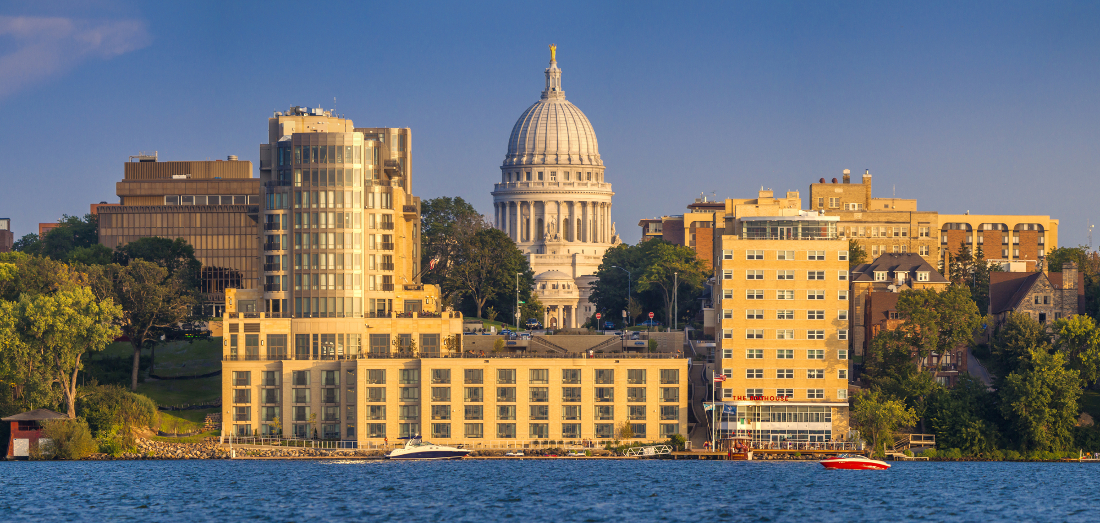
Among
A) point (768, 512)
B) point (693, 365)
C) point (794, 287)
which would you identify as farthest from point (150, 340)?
point (768, 512)

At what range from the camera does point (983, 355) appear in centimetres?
17188

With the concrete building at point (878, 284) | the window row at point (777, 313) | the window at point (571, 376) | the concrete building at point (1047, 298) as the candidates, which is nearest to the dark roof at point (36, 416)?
the window at point (571, 376)

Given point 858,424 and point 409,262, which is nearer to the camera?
point 858,424

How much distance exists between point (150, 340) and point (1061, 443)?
89.1m

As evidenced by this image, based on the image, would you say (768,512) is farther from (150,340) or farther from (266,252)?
(150,340)

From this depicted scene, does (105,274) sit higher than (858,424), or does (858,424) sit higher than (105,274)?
(105,274)

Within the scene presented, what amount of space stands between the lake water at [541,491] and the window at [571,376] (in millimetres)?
9850

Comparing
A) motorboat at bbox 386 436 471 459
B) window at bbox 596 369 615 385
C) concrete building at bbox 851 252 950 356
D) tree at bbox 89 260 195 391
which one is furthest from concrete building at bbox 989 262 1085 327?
tree at bbox 89 260 195 391

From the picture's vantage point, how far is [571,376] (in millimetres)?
149250

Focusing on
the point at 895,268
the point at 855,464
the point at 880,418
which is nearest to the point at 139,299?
the point at 855,464

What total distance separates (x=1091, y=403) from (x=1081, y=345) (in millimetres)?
5460

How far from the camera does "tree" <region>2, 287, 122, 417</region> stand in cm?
14738

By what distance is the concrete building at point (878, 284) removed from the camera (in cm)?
17412

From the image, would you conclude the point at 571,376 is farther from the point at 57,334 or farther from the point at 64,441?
the point at 57,334
